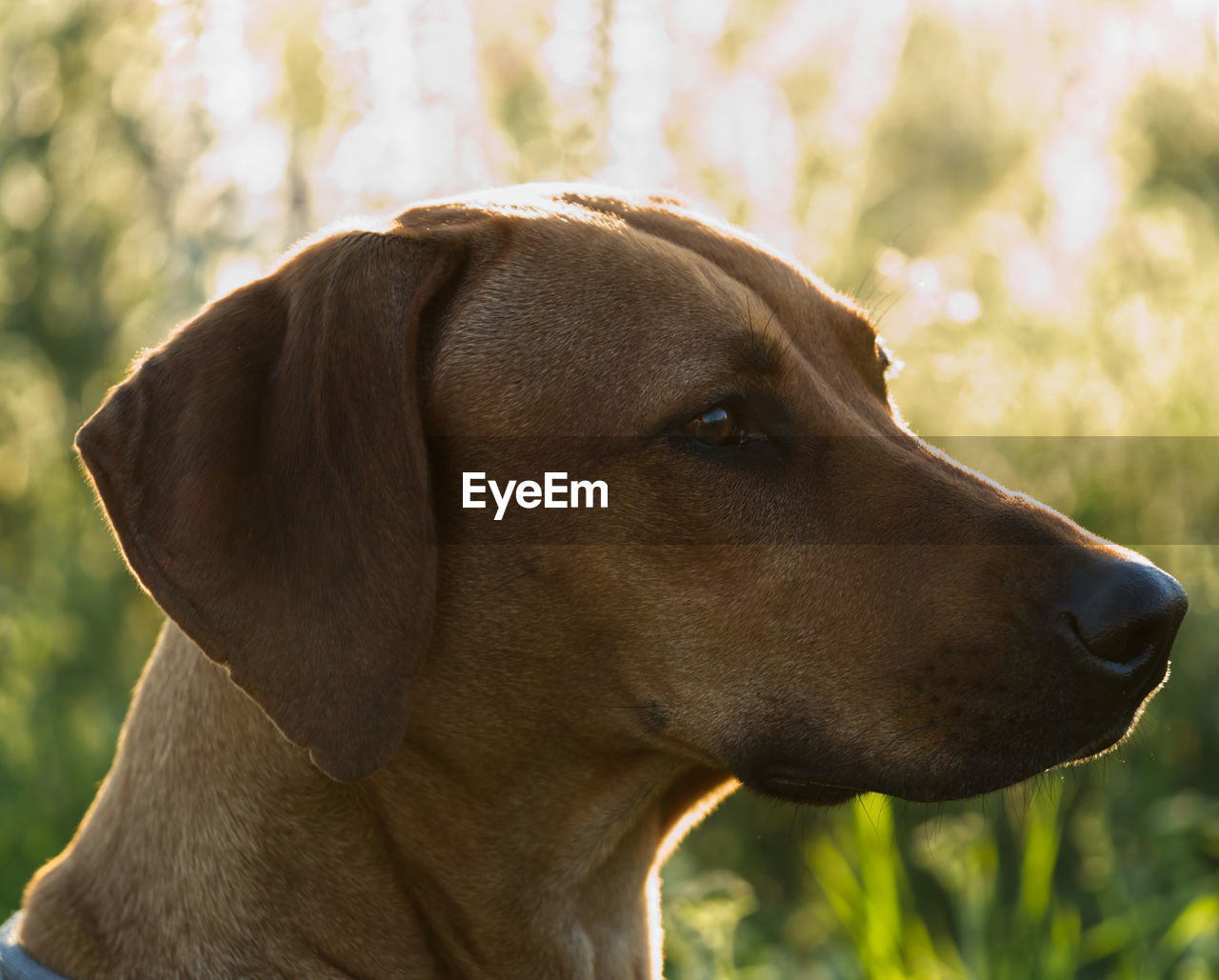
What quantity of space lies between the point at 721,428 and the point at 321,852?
1033 mm

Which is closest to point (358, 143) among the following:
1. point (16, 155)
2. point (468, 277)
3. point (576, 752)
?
point (16, 155)

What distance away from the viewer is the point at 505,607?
8.29 feet

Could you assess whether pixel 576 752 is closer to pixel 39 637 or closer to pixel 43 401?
pixel 39 637

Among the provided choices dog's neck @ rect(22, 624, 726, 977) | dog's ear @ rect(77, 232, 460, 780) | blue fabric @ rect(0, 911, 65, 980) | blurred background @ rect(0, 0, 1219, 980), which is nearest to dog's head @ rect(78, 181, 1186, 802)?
dog's ear @ rect(77, 232, 460, 780)

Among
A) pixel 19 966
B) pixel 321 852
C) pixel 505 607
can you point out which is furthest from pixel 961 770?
pixel 19 966

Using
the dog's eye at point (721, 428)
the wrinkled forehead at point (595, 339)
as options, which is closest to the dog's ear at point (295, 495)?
the wrinkled forehead at point (595, 339)

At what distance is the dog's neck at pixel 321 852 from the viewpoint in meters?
2.43

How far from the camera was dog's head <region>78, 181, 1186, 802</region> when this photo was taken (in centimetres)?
231

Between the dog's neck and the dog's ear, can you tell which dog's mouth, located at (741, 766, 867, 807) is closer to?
the dog's neck

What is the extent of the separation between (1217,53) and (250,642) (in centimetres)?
615

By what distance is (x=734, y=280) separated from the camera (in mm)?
2705

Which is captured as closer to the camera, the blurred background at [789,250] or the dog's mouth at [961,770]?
the dog's mouth at [961,770]

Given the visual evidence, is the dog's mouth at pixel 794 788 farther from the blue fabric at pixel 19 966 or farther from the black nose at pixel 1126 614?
the blue fabric at pixel 19 966

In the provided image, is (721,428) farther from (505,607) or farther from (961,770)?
(961,770)
